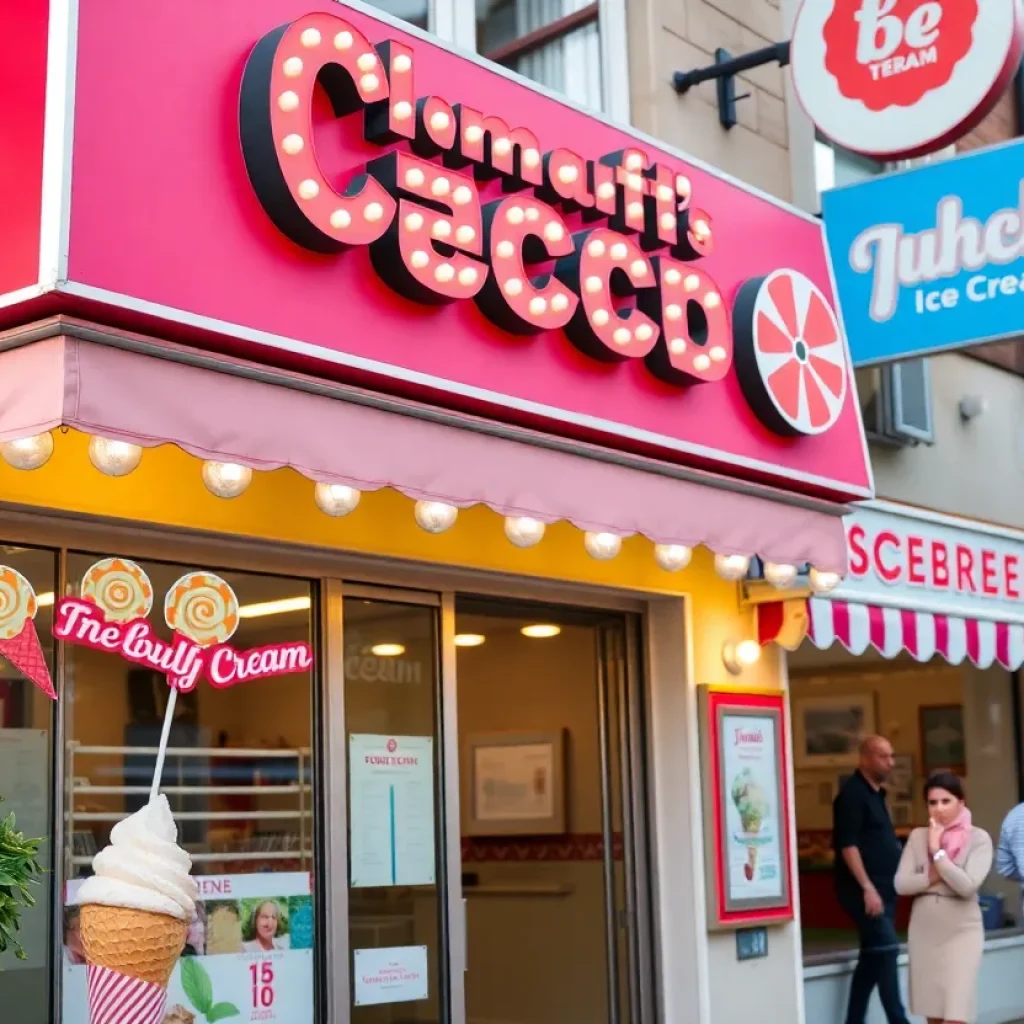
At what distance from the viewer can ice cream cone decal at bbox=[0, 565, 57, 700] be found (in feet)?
17.6

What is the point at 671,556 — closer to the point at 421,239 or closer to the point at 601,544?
the point at 601,544

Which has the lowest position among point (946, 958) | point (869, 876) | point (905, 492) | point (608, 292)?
point (946, 958)

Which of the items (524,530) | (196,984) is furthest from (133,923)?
(524,530)

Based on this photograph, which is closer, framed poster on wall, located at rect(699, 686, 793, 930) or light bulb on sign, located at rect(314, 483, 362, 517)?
light bulb on sign, located at rect(314, 483, 362, 517)

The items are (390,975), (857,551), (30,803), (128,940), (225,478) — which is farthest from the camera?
(857,551)

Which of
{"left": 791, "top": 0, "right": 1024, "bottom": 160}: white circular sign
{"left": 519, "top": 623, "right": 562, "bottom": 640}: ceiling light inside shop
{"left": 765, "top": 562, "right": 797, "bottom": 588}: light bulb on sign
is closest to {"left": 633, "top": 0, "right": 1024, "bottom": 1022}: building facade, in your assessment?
{"left": 765, "top": 562, "right": 797, "bottom": 588}: light bulb on sign

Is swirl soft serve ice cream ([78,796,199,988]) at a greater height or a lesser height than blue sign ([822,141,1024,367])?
lesser

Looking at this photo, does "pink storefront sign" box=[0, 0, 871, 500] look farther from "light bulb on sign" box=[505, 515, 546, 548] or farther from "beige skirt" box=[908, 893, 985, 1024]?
"beige skirt" box=[908, 893, 985, 1024]

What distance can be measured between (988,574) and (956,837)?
193cm

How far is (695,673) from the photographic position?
8453mm

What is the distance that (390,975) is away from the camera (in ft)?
23.7

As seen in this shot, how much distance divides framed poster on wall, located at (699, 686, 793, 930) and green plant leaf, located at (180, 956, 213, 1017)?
273 centimetres

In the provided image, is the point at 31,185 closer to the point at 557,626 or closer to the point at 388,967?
the point at 388,967

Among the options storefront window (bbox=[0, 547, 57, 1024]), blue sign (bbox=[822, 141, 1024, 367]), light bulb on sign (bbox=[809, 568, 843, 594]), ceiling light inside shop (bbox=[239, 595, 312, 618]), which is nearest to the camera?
storefront window (bbox=[0, 547, 57, 1024])
